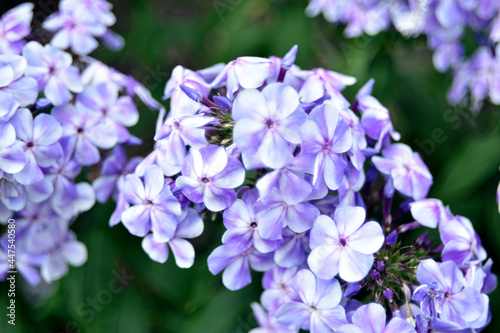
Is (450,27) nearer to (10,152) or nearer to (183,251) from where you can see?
(183,251)

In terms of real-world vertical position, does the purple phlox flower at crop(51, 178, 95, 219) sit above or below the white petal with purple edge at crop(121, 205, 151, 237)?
below

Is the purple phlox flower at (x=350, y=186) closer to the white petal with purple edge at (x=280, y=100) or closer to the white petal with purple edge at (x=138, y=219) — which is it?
the white petal with purple edge at (x=280, y=100)

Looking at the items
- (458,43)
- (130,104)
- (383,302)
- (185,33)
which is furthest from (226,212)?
(185,33)

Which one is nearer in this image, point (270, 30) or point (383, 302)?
point (383, 302)

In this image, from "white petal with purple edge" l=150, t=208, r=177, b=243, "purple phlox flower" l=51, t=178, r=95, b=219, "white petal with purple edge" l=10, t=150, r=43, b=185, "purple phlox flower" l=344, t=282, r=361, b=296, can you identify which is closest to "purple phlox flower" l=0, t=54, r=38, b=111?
"white petal with purple edge" l=10, t=150, r=43, b=185

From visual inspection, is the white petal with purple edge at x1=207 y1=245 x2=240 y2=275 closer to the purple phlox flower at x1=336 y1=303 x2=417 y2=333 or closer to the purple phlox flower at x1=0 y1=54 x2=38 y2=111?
the purple phlox flower at x1=336 y1=303 x2=417 y2=333

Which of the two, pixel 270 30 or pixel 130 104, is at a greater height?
pixel 130 104

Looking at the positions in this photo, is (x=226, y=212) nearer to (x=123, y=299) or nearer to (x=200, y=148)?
(x=200, y=148)
